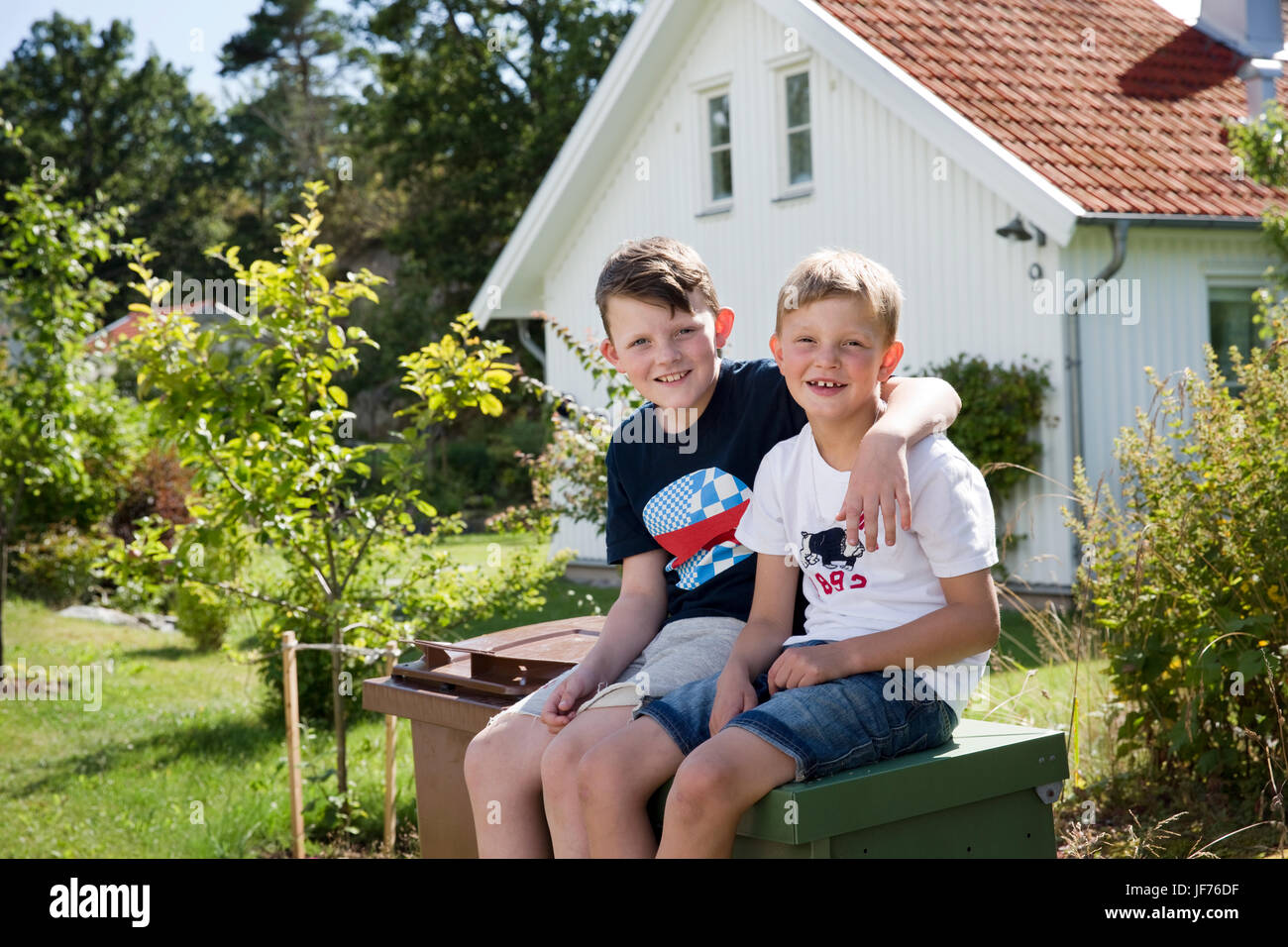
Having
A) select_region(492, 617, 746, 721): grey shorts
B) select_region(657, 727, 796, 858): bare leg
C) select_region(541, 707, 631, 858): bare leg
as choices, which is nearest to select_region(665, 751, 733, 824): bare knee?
select_region(657, 727, 796, 858): bare leg

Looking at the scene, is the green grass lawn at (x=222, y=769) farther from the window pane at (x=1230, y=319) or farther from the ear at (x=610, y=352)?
the window pane at (x=1230, y=319)

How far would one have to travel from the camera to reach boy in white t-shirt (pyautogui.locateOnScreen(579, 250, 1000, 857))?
7.68 ft

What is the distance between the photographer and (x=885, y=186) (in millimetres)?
10883

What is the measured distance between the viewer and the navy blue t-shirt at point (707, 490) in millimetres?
3051

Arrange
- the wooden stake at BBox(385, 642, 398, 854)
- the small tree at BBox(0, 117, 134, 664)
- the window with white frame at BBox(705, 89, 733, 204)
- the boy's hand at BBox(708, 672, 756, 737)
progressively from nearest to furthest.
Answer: the boy's hand at BBox(708, 672, 756, 737) < the wooden stake at BBox(385, 642, 398, 854) < the small tree at BBox(0, 117, 134, 664) < the window with white frame at BBox(705, 89, 733, 204)

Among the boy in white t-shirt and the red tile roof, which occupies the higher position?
the red tile roof

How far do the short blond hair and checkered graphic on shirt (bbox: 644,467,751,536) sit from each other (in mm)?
487

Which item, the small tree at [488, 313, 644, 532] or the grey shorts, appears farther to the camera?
the small tree at [488, 313, 644, 532]

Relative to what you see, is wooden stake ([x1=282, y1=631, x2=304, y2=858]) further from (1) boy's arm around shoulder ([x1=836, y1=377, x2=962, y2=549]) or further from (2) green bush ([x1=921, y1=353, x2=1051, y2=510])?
(2) green bush ([x1=921, y1=353, x2=1051, y2=510])

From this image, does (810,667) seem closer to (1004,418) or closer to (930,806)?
(930,806)

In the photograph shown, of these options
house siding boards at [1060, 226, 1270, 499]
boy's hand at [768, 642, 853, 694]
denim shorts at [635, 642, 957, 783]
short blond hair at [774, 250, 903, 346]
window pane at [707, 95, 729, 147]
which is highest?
window pane at [707, 95, 729, 147]

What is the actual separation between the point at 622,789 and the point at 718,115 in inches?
447

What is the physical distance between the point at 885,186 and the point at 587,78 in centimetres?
1831

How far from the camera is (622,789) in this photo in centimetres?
245
